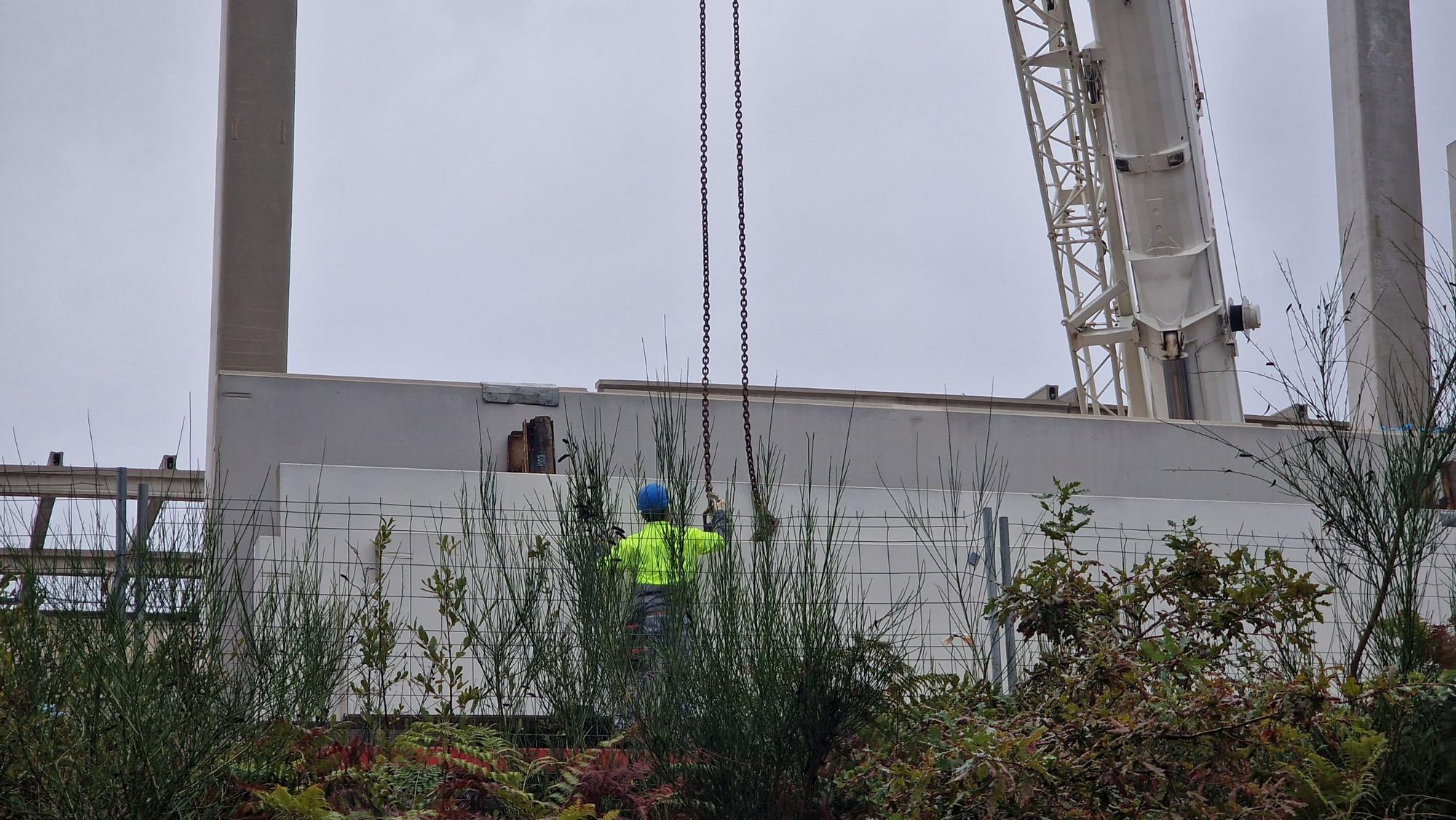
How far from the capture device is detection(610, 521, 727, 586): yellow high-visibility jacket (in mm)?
5539

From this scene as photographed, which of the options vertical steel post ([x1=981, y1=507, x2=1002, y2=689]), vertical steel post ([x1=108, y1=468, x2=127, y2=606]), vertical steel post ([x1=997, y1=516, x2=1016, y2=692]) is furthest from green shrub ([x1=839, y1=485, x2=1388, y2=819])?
vertical steel post ([x1=108, y1=468, x2=127, y2=606])

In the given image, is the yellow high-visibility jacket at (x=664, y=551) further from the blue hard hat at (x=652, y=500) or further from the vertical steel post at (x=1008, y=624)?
the vertical steel post at (x=1008, y=624)

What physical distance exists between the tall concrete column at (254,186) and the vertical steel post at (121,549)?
12.6 ft

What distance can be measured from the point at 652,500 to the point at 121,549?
7.51ft

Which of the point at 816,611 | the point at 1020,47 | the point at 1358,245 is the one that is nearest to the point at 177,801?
the point at 816,611

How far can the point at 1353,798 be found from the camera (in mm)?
4641

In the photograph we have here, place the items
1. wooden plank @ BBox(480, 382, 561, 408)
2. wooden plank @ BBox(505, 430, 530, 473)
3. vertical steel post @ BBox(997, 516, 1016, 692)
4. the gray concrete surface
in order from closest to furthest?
vertical steel post @ BBox(997, 516, 1016, 692) < the gray concrete surface < wooden plank @ BBox(505, 430, 530, 473) < wooden plank @ BBox(480, 382, 561, 408)

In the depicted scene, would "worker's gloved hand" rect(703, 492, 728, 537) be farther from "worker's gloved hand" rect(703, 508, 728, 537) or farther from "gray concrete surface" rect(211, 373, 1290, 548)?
"gray concrete surface" rect(211, 373, 1290, 548)

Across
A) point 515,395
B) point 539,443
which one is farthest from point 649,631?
point 515,395

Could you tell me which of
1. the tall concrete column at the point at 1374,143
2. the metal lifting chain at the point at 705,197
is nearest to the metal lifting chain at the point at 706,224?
the metal lifting chain at the point at 705,197

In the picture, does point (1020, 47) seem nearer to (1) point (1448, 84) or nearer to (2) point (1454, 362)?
(1) point (1448, 84)

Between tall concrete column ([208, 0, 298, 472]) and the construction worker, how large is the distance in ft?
15.5

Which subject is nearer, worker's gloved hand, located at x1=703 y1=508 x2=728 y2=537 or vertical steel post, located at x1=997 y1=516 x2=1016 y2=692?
worker's gloved hand, located at x1=703 y1=508 x2=728 y2=537

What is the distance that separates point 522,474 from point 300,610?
2.26 metres
